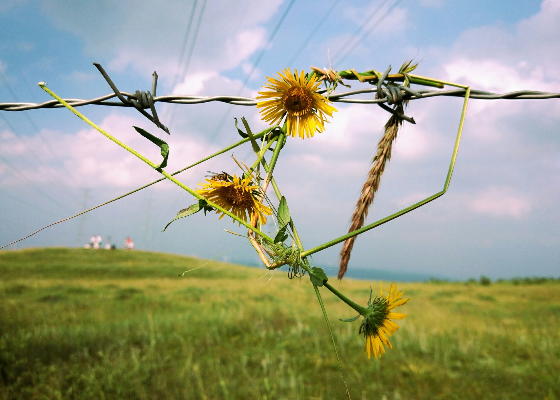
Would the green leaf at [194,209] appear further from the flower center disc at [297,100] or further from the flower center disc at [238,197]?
the flower center disc at [297,100]

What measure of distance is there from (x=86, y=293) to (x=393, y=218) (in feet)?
64.2

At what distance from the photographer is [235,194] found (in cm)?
58

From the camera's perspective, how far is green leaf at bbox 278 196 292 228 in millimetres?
494

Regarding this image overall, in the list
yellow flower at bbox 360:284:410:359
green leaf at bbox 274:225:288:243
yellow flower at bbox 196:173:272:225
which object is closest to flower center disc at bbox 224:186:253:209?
yellow flower at bbox 196:173:272:225

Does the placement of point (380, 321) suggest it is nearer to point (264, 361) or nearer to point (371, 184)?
point (371, 184)

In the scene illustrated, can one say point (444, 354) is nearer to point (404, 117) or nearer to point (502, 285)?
point (404, 117)

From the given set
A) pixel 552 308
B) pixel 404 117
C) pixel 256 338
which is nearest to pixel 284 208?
pixel 404 117

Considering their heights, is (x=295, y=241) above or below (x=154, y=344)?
above

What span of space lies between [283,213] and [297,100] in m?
0.23

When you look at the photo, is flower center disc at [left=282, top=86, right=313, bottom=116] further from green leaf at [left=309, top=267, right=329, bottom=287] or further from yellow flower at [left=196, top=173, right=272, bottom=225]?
green leaf at [left=309, top=267, right=329, bottom=287]

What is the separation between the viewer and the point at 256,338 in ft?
24.3

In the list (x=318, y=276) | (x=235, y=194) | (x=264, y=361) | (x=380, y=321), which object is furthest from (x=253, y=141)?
(x=264, y=361)

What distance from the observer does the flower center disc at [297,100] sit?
24.2 inches

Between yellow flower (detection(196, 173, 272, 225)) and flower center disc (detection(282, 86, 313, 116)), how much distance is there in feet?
0.53
